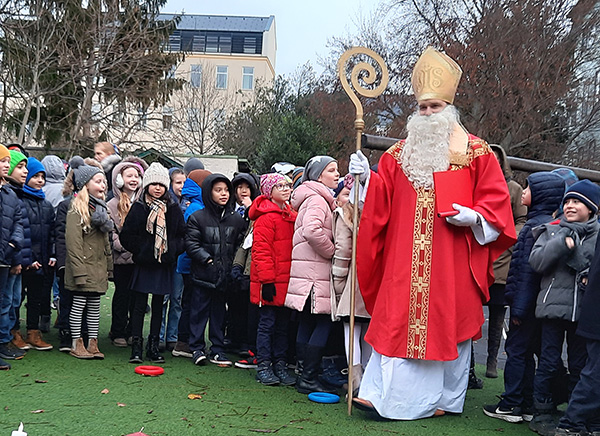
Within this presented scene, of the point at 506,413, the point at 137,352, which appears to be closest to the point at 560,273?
the point at 506,413

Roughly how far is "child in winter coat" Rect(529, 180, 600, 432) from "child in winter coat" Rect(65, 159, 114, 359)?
12.6 feet

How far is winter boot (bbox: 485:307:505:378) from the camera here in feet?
21.9

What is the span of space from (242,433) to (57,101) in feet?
62.5

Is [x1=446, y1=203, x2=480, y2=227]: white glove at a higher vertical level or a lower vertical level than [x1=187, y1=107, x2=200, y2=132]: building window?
lower

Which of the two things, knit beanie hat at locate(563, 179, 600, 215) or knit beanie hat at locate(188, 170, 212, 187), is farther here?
knit beanie hat at locate(188, 170, 212, 187)

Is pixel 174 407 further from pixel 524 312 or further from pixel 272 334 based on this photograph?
pixel 524 312

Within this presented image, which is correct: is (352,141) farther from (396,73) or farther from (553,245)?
(553,245)

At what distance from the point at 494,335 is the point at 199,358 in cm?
279

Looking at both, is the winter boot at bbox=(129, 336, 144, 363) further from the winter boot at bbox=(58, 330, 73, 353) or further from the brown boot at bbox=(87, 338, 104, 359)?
the winter boot at bbox=(58, 330, 73, 353)

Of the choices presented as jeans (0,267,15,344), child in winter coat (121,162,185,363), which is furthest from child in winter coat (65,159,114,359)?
jeans (0,267,15,344)

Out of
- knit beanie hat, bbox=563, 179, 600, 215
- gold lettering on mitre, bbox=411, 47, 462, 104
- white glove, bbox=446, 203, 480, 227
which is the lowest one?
white glove, bbox=446, 203, 480, 227

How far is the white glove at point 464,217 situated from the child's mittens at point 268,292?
176cm

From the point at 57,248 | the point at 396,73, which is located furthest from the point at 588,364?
the point at 396,73

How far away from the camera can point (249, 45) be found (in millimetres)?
61906
